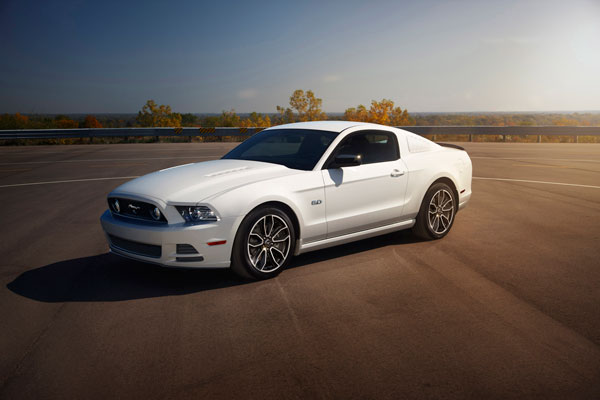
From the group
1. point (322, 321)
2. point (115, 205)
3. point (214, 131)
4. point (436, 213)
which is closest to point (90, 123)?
point (214, 131)

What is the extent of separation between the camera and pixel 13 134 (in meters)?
28.3

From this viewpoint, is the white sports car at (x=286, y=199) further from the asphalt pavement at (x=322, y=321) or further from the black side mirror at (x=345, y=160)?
the asphalt pavement at (x=322, y=321)


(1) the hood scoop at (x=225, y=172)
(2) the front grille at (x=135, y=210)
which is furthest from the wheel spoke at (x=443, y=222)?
(2) the front grille at (x=135, y=210)

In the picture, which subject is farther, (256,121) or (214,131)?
(256,121)

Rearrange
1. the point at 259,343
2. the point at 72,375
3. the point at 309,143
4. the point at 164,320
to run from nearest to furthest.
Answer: the point at 72,375 < the point at 259,343 < the point at 164,320 < the point at 309,143

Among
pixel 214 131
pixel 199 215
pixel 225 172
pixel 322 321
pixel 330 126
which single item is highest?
pixel 214 131

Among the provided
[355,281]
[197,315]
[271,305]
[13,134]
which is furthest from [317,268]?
[13,134]

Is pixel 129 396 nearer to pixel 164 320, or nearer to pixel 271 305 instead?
pixel 164 320

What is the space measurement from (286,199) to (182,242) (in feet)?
3.78

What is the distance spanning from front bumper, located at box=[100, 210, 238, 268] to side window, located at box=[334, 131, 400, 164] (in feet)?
6.50

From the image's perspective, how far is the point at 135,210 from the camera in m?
5.16

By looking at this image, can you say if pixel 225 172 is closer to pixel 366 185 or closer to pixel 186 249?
pixel 186 249

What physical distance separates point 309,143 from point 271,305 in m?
2.32

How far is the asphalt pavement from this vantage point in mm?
3221
